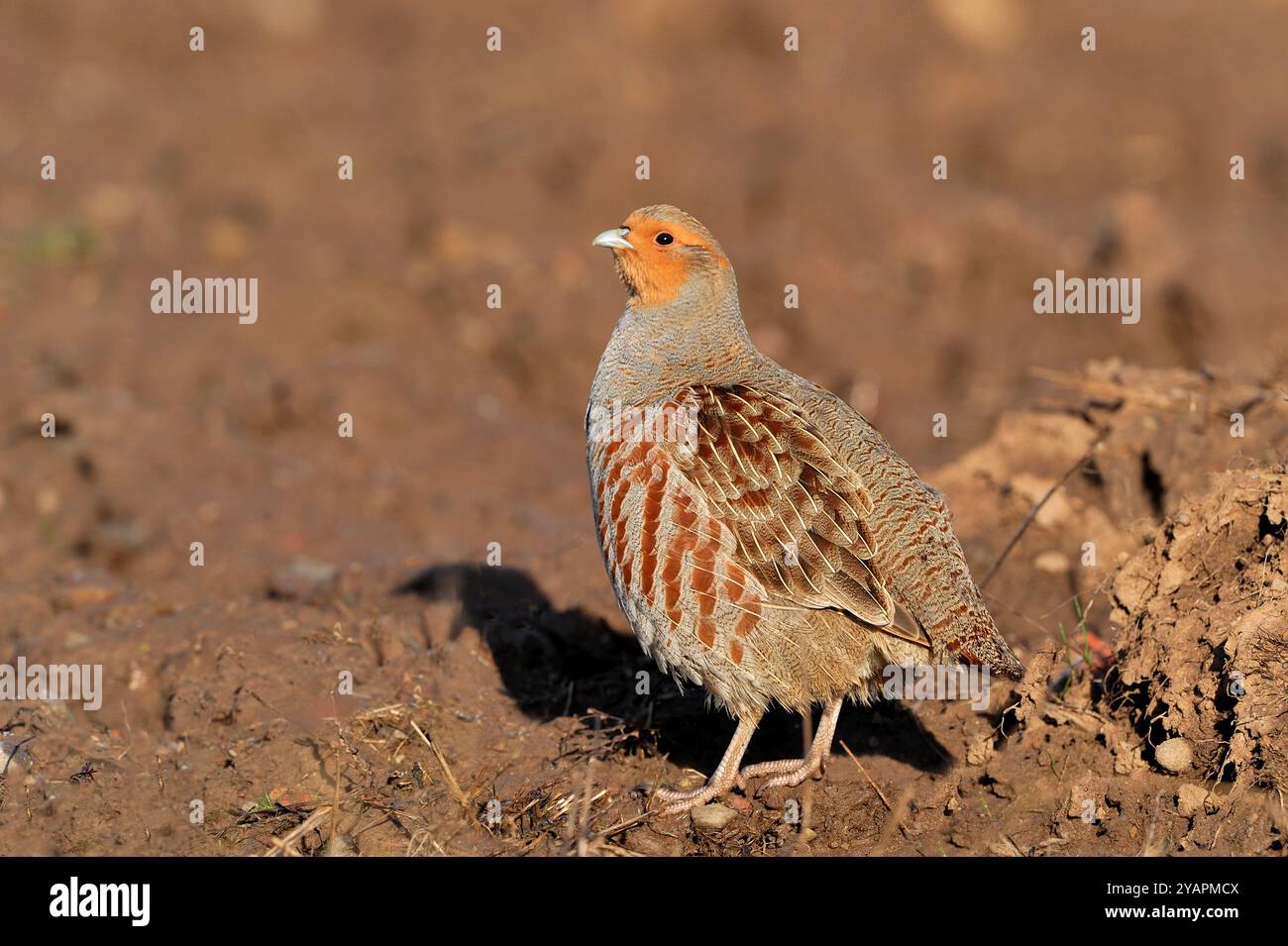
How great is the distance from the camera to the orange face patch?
5105mm

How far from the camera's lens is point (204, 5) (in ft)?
49.4

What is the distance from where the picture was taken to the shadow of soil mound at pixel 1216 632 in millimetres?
4070

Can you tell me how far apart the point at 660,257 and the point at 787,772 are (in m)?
1.95

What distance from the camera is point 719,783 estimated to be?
4660 mm

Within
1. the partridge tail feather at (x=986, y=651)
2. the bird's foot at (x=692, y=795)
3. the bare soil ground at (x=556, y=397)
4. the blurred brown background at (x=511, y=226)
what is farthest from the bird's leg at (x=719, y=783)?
the blurred brown background at (x=511, y=226)

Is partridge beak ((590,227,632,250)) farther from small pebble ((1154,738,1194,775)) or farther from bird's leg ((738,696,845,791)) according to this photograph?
small pebble ((1154,738,1194,775))

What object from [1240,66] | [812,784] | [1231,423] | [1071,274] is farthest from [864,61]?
[812,784]

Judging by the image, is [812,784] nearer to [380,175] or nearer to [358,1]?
[380,175]

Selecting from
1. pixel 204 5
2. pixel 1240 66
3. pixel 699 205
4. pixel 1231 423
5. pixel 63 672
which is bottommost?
pixel 63 672

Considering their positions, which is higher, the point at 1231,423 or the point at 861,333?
the point at 861,333

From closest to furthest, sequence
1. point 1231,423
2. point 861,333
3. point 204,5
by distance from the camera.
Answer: point 1231,423, point 861,333, point 204,5

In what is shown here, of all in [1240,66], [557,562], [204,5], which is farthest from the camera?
[204,5]

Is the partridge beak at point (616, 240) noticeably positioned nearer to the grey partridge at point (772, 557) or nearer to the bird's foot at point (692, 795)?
the grey partridge at point (772, 557)

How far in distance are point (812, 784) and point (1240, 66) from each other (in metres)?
11.3
